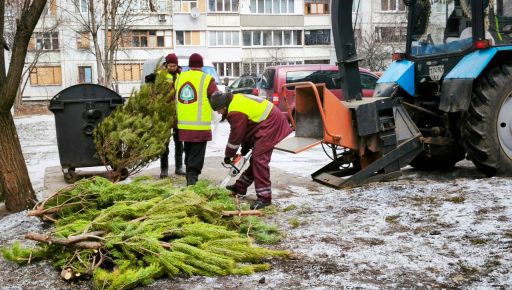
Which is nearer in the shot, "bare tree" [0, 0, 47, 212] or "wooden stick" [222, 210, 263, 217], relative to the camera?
"wooden stick" [222, 210, 263, 217]

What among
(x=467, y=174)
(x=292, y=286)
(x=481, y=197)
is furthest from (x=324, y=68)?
(x=292, y=286)

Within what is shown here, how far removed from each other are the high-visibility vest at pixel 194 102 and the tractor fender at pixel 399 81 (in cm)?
242

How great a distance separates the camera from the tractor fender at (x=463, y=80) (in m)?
6.91

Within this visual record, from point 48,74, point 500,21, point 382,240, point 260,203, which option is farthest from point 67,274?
point 48,74

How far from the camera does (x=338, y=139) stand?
6.75 metres

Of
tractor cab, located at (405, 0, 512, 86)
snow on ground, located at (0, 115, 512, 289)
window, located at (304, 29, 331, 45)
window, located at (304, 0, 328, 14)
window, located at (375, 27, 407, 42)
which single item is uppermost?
window, located at (304, 0, 328, 14)

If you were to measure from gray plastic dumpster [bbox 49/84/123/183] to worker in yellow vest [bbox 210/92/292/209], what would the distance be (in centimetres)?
271

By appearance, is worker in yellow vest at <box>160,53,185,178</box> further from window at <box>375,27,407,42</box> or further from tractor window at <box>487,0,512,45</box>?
window at <box>375,27,407,42</box>

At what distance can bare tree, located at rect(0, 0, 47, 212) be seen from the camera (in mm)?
6191

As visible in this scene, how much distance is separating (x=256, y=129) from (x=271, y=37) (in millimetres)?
44444

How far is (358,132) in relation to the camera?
22.5 feet

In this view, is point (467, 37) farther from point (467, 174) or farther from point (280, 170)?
point (280, 170)

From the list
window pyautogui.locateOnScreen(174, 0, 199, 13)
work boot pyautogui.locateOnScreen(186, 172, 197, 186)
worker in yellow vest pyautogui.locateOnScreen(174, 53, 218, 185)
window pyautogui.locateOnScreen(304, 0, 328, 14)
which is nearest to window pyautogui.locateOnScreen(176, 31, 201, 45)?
window pyautogui.locateOnScreen(174, 0, 199, 13)

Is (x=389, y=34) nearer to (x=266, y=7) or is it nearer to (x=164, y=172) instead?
(x=266, y=7)
